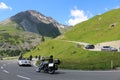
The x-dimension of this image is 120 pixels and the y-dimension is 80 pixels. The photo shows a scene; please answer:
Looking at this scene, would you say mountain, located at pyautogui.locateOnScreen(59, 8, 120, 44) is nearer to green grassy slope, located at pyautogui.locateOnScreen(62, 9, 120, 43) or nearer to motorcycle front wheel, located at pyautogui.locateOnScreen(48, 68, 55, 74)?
green grassy slope, located at pyautogui.locateOnScreen(62, 9, 120, 43)

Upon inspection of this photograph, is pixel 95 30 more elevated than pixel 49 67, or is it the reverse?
pixel 95 30

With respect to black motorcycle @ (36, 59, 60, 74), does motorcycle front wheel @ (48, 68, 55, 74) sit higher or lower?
lower

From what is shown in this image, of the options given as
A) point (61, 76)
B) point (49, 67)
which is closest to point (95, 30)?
point (49, 67)

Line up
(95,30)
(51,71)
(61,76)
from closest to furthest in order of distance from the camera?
(61,76) → (51,71) → (95,30)

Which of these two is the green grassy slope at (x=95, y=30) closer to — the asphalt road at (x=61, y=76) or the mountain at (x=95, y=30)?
the mountain at (x=95, y=30)

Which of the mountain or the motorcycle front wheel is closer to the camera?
the motorcycle front wheel

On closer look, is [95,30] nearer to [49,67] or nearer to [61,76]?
[49,67]

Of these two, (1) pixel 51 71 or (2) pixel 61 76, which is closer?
(2) pixel 61 76

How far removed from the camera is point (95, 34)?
170m

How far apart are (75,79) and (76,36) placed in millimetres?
159452

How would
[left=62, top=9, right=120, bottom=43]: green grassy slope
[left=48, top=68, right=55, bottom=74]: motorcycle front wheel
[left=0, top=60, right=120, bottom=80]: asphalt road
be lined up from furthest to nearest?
[left=62, top=9, right=120, bottom=43]: green grassy slope
[left=48, top=68, right=55, bottom=74]: motorcycle front wheel
[left=0, top=60, right=120, bottom=80]: asphalt road

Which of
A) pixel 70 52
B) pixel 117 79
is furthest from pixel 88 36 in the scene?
pixel 117 79

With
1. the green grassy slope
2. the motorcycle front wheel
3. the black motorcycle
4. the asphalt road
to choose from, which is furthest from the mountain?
the asphalt road

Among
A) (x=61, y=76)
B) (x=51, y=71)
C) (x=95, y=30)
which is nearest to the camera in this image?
(x=61, y=76)
